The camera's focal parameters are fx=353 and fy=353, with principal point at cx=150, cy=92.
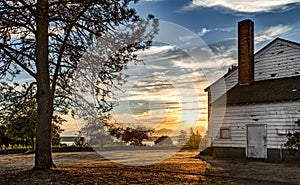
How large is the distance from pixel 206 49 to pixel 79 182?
11.1 metres

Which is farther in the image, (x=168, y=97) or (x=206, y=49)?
(x=206, y=49)

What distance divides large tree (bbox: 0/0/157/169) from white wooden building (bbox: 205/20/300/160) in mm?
8377

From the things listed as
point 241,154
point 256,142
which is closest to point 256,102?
point 256,142

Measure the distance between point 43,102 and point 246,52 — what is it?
12.7m

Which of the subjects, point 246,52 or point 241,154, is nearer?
point 241,154

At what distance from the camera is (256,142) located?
1820 cm

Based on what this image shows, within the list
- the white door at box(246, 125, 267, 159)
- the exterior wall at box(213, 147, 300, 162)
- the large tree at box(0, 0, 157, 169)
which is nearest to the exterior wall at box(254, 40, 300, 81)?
the white door at box(246, 125, 267, 159)

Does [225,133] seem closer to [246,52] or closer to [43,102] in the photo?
[246,52]

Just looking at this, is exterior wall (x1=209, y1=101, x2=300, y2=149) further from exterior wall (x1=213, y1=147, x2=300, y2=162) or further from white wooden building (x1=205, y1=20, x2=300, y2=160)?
exterior wall (x1=213, y1=147, x2=300, y2=162)

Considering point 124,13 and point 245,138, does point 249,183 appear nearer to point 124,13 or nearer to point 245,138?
point 124,13

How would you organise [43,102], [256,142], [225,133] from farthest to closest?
[225,133] → [256,142] → [43,102]

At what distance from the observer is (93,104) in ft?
41.4

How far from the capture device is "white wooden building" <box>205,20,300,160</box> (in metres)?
17.1

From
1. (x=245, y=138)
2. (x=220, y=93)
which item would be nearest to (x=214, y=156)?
(x=245, y=138)
